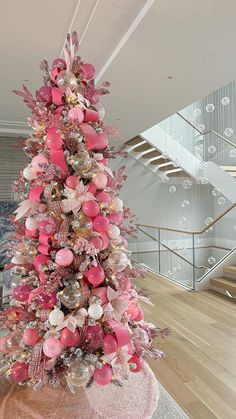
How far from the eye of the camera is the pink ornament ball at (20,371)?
1.49 m

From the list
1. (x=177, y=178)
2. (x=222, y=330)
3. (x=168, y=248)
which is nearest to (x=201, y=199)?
(x=177, y=178)

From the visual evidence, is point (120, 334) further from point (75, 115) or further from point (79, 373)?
point (75, 115)

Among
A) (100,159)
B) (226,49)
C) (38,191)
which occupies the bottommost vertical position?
(38,191)

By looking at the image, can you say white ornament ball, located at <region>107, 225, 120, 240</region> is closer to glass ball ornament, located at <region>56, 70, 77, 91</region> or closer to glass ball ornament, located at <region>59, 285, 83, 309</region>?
glass ball ornament, located at <region>59, 285, 83, 309</region>

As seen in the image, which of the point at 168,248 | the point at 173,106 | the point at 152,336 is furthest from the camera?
the point at 168,248

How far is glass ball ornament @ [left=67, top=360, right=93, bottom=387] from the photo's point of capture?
1.33 m

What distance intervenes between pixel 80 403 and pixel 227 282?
2.95m

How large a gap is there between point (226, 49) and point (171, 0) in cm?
81

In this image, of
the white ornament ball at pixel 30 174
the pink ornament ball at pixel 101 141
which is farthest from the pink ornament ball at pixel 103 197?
the white ornament ball at pixel 30 174

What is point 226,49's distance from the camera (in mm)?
2494

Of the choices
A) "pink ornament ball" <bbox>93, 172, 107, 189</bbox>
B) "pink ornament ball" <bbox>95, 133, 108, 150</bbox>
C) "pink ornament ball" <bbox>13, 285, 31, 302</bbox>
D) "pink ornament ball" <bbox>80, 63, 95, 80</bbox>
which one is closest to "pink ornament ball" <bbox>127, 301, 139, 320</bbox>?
"pink ornament ball" <bbox>13, 285, 31, 302</bbox>

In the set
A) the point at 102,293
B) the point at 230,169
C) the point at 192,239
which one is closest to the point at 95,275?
the point at 102,293

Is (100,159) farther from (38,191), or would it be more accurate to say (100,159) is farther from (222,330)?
(222,330)

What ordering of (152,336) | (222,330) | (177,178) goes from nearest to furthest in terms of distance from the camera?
1. (152,336)
2. (222,330)
3. (177,178)
